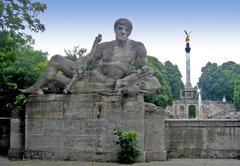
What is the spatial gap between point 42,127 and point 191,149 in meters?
4.68

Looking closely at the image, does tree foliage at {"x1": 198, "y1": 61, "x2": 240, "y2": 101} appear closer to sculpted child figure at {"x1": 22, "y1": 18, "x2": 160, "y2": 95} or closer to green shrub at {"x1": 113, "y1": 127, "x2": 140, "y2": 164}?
sculpted child figure at {"x1": 22, "y1": 18, "x2": 160, "y2": 95}

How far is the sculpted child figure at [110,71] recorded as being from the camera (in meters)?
13.4

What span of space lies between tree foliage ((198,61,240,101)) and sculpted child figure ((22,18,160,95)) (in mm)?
87919

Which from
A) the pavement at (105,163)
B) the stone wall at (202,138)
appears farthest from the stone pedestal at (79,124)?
the stone wall at (202,138)

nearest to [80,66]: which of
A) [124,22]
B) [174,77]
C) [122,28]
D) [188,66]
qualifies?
[122,28]

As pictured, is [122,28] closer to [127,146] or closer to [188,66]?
[127,146]

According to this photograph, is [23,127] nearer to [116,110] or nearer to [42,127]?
[42,127]

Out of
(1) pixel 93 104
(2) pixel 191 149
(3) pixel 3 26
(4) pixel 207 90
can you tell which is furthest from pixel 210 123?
(4) pixel 207 90

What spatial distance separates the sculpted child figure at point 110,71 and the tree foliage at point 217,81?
288 ft

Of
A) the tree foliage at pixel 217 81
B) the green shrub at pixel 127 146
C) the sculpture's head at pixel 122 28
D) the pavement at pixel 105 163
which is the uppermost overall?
the tree foliage at pixel 217 81

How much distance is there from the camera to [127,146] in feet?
41.4

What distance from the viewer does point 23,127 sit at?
46.4 feet

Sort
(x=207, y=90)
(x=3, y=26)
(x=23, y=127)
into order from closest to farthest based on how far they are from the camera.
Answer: (x=23, y=127) → (x=3, y=26) → (x=207, y=90)

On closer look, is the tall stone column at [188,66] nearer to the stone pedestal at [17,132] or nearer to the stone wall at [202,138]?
the stone wall at [202,138]
